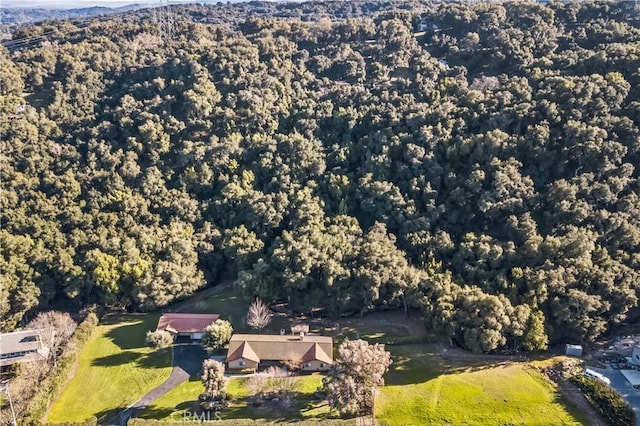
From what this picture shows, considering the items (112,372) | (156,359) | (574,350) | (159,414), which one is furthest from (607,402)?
(112,372)

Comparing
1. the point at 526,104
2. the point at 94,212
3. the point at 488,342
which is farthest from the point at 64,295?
the point at 526,104

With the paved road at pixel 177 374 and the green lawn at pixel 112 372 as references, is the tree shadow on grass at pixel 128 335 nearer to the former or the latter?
the green lawn at pixel 112 372

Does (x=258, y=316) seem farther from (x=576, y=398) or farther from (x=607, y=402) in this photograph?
(x=607, y=402)

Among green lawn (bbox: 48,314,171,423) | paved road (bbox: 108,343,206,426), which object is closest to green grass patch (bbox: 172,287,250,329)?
green lawn (bbox: 48,314,171,423)

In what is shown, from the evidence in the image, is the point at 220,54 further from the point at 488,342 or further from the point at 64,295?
the point at 488,342

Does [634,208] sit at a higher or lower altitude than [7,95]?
lower

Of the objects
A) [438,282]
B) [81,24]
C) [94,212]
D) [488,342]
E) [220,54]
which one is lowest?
[488,342]
